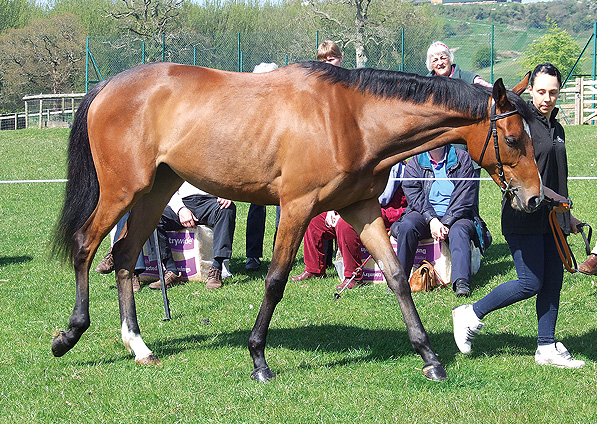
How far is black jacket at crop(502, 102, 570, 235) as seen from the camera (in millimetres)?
4172

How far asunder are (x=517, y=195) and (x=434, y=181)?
2.73 meters

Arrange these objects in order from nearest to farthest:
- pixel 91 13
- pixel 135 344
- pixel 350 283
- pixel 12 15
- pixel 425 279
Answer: pixel 135 344 → pixel 425 279 → pixel 350 283 → pixel 12 15 → pixel 91 13

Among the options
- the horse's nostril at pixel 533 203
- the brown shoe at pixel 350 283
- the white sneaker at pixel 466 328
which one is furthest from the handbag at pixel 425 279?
the horse's nostril at pixel 533 203

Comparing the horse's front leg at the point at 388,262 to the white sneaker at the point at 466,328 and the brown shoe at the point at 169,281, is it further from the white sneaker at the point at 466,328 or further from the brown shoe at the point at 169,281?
the brown shoe at the point at 169,281

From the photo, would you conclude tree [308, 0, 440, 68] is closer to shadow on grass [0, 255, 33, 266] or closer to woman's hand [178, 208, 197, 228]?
shadow on grass [0, 255, 33, 266]

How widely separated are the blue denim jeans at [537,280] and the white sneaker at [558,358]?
0.07m

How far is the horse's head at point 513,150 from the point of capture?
13.1ft

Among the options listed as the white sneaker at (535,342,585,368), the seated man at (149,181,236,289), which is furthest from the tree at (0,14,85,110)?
the white sneaker at (535,342,585,368)

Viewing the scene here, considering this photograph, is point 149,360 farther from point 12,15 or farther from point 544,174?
point 12,15

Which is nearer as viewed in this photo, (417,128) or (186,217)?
(417,128)

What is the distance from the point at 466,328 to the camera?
4.53 m

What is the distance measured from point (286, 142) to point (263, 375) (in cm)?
148

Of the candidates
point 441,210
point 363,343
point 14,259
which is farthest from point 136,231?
point 14,259

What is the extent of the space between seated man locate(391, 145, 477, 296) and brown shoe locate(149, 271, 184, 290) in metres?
2.32
